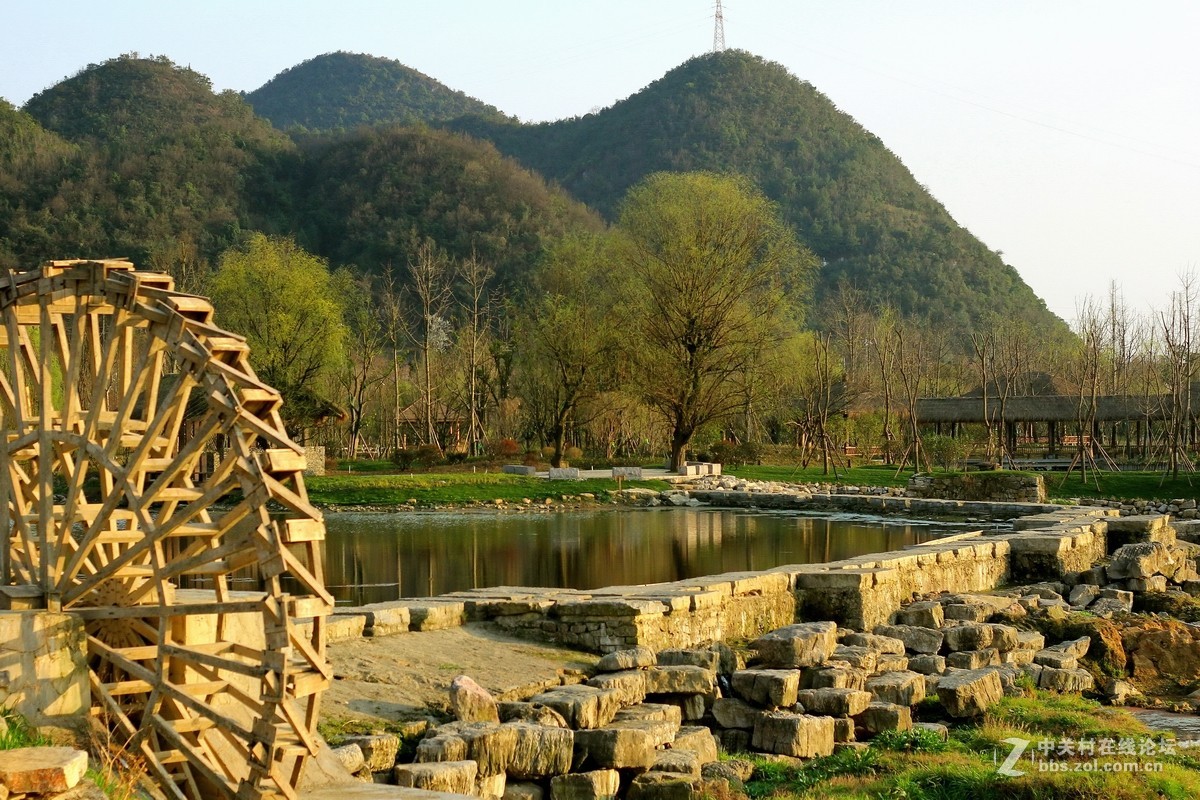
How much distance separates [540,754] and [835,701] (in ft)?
10.1

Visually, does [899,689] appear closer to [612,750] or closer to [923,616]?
[612,750]

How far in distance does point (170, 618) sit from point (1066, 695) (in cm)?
862

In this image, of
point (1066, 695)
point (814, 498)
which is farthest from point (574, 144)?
point (1066, 695)

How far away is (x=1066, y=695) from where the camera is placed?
12320 mm

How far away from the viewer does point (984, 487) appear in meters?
33.4

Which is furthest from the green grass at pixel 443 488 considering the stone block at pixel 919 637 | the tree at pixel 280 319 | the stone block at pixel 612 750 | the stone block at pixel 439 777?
the stone block at pixel 439 777

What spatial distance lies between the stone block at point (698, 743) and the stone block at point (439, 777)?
1.93 metres

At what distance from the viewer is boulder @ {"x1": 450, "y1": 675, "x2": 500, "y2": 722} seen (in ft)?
32.9

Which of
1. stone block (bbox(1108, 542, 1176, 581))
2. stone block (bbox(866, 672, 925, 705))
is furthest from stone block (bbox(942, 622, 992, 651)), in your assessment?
stone block (bbox(1108, 542, 1176, 581))

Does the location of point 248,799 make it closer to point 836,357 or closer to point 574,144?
point 836,357

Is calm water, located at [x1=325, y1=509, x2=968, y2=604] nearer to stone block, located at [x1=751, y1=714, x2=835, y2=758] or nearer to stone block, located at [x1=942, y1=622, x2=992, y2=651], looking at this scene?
stone block, located at [x1=942, y1=622, x2=992, y2=651]

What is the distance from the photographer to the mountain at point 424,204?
81812 millimetres

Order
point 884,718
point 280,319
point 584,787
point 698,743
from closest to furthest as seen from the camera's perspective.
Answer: point 584,787 → point 698,743 → point 884,718 → point 280,319

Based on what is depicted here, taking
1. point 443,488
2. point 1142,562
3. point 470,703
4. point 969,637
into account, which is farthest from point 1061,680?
point 443,488
